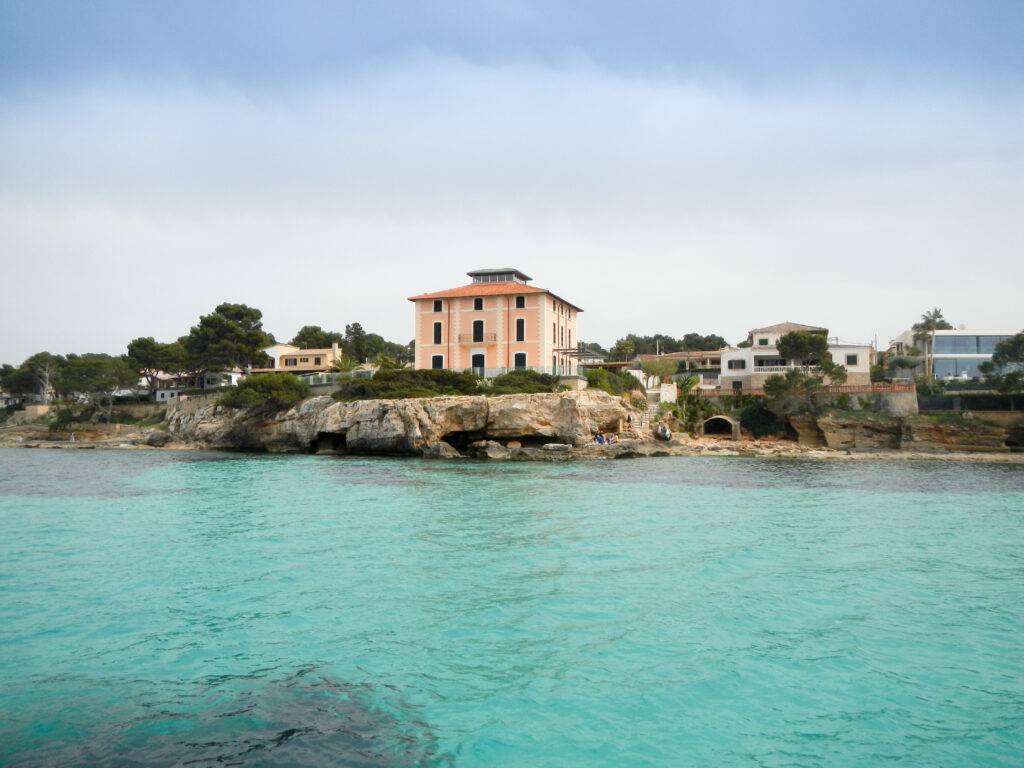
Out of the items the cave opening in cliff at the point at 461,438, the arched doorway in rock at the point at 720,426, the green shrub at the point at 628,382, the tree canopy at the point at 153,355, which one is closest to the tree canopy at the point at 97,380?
the tree canopy at the point at 153,355

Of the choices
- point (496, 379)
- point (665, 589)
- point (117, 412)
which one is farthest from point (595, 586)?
point (117, 412)

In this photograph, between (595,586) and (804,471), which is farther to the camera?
(804,471)

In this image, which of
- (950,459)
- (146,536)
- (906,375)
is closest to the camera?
(146,536)

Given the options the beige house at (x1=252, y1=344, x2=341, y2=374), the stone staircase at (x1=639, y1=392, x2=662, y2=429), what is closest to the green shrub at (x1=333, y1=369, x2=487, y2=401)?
the stone staircase at (x1=639, y1=392, x2=662, y2=429)

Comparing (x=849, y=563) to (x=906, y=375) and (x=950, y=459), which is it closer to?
(x=950, y=459)

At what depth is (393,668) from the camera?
662 centimetres

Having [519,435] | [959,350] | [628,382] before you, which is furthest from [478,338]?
[959,350]

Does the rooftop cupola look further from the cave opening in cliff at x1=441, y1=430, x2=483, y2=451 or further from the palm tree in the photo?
the palm tree

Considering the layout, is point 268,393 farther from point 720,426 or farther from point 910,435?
point 910,435

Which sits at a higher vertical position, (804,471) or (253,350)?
(253,350)

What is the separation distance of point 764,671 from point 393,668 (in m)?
3.72

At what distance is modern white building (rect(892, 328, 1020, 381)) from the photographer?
199ft

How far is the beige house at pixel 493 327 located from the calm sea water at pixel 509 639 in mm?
28787

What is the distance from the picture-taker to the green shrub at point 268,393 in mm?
41875
